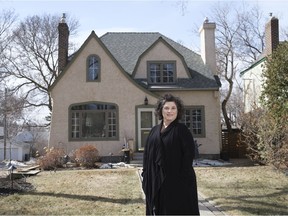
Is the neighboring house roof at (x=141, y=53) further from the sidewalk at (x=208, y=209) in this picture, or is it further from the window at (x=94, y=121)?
the sidewalk at (x=208, y=209)

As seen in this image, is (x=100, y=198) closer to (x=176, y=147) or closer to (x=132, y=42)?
(x=176, y=147)

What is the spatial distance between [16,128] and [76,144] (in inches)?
1031

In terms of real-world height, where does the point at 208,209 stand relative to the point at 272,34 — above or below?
below

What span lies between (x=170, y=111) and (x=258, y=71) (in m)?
22.4

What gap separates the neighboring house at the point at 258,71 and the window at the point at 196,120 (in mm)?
2627

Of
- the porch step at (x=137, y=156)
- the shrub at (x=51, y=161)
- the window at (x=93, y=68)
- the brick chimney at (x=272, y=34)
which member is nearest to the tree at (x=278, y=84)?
the brick chimney at (x=272, y=34)

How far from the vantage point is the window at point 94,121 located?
1906cm

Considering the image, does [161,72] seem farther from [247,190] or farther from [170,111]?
[170,111]

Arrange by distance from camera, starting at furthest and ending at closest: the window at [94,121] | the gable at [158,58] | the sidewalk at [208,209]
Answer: the gable at [158,58]
the window at [94,121]
the sidewalk at [208,209]

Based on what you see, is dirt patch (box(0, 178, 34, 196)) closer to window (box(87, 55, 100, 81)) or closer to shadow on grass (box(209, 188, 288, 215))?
shadow on grass (box(209, 188, 288, 215))

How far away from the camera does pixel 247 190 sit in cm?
950

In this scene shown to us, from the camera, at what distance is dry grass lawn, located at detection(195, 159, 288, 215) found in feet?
24.3

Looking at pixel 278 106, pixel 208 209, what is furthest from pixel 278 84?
pixel 208 209

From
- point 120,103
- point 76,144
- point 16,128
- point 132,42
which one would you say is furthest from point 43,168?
point 16,128
